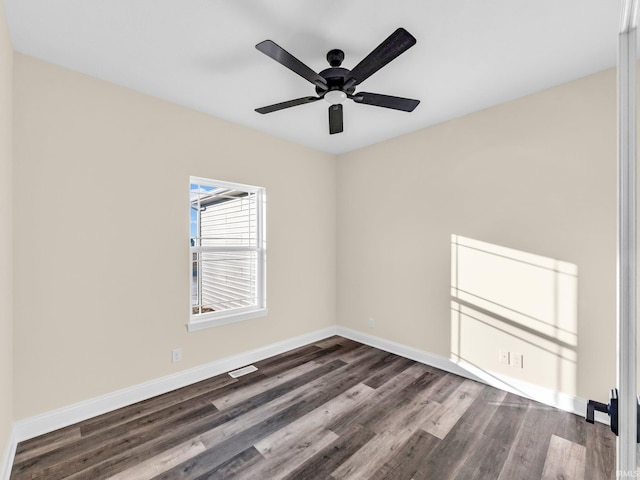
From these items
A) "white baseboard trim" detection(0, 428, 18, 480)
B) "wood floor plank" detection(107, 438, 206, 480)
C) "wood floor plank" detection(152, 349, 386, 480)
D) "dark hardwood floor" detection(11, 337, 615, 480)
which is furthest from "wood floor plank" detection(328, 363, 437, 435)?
"white baseboard trim" detection(0, 428, 18, 480)

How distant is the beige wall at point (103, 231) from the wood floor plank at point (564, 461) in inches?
107

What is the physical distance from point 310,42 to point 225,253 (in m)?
2.22

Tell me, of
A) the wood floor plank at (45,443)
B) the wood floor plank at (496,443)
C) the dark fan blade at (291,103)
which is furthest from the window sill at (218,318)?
the wood floor plank at (496,443)

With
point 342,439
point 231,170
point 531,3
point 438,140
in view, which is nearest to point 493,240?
point 438,140

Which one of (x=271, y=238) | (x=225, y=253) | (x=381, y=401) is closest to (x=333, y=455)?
(x=381, y=401)

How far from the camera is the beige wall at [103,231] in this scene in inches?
82.8

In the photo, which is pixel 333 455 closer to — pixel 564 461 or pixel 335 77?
pixel 564 461

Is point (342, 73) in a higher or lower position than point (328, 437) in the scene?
higher

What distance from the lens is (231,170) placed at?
322 centimetres

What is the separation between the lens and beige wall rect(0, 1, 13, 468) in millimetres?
1687

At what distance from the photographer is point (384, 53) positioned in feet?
5.41

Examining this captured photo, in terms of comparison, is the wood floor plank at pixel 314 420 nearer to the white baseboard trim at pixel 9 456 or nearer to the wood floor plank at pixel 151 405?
the wood floor plank at pixel 151 405

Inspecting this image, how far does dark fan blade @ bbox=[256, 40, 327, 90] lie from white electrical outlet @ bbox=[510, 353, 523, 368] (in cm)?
278

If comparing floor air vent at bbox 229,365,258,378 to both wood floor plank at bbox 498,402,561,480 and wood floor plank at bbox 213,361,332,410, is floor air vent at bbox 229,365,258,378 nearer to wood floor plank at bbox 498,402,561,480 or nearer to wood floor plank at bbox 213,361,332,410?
wood floor plank at bbox 213,361,332,410
